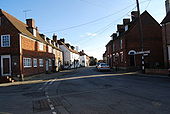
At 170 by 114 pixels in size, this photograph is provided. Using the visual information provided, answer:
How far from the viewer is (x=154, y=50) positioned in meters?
30.0

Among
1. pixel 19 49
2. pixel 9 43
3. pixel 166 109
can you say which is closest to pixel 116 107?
pixel 166 109

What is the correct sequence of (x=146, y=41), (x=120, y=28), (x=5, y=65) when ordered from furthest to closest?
(x=120, y=28) < (x=146, y=41) < (x=5, y=65)

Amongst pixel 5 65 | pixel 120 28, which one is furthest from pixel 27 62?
pixel 120 28

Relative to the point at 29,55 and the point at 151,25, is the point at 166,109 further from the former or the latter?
the point at 151,25

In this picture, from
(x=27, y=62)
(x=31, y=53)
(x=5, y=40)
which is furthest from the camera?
(x=31, y=53)

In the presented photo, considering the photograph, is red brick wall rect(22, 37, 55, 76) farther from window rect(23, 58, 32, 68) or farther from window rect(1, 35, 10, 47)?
window rect(1, 35, 10, 47)

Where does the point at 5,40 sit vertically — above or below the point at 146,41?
below

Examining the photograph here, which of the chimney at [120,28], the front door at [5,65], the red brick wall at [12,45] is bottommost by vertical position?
the front door at [5,65]

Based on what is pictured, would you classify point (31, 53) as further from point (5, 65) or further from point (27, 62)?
point (5, 65)

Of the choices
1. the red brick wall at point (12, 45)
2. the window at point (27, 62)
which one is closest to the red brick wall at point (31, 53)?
the window at point (27, 62)

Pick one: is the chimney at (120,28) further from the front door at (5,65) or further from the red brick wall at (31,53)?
the front door at (5,65)

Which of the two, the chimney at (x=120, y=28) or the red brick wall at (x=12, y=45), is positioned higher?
the chimney at (x=120, y=28)

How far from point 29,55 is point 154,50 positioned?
22957 millimetres

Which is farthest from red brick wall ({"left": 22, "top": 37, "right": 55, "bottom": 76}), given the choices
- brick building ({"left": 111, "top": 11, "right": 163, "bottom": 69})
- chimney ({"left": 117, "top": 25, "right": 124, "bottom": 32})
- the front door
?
chimney ({"left": 117, "top": 25, "right": 124, "bottom": 32})
